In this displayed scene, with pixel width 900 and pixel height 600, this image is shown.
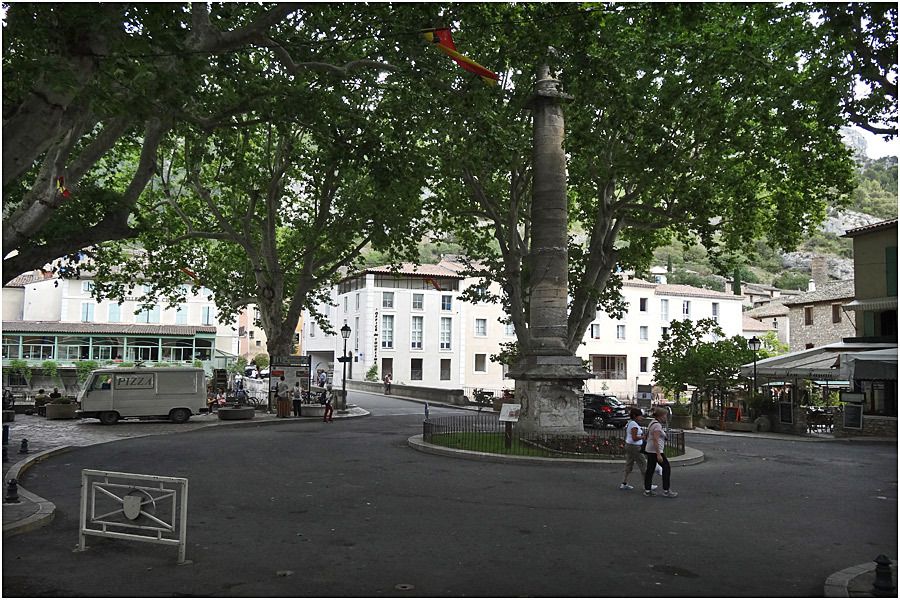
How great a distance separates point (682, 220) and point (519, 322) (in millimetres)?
6659

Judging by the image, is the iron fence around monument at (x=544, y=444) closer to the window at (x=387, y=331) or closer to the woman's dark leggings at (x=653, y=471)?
the woman's dark leggings at (x=653, y=471)

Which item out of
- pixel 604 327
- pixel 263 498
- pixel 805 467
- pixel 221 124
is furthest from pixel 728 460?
pixel 604 327

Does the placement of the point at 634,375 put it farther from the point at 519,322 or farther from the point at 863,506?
the point at 863,506

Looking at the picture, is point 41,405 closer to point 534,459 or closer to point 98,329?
point 98,329

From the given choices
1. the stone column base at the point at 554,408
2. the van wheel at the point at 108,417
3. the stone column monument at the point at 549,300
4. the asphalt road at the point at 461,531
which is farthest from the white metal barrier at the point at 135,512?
the van wheel at the point at 108,417

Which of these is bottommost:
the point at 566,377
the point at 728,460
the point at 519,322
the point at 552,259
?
the point at 728,460

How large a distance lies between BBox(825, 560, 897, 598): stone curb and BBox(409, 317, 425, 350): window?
5500 centimetres

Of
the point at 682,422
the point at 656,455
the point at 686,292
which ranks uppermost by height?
the point at 686,292

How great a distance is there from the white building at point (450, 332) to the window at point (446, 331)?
0.28ft

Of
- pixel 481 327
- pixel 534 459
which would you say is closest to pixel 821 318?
pixel 481 327

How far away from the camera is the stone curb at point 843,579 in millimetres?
6879

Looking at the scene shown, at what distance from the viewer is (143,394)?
2680 centimetres

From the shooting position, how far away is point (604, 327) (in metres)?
65.2

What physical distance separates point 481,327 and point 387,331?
8.30 metres
